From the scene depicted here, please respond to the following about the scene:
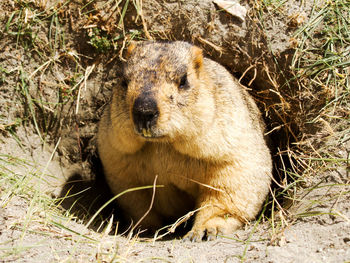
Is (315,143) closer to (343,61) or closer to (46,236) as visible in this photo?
(343,61)

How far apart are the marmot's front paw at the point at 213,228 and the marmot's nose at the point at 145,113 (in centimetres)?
149

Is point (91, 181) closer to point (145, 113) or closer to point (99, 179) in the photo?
point (99, 179)

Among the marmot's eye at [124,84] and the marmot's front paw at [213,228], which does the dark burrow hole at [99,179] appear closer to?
the marmot's front paw at [213,228]

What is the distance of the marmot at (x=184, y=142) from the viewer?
4.44 m

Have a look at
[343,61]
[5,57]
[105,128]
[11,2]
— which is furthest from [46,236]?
[343,61]

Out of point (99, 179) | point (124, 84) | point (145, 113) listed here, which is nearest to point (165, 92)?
point (145, 113)

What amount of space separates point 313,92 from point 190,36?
6.73 feet

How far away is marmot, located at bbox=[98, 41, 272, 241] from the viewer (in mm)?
4441

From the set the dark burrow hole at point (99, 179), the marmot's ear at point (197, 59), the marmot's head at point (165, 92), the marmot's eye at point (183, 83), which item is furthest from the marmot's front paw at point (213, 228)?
the marmot's ear at point (197, 59)

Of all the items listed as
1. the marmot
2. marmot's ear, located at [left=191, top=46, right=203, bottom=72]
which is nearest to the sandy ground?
the marmot

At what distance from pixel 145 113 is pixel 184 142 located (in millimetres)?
780

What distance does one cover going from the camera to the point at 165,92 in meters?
4.38

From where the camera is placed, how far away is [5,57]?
6.15m

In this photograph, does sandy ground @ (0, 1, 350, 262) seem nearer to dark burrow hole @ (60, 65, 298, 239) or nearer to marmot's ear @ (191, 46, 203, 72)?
dark burrow hole @ (60, 65, 298, 239)
